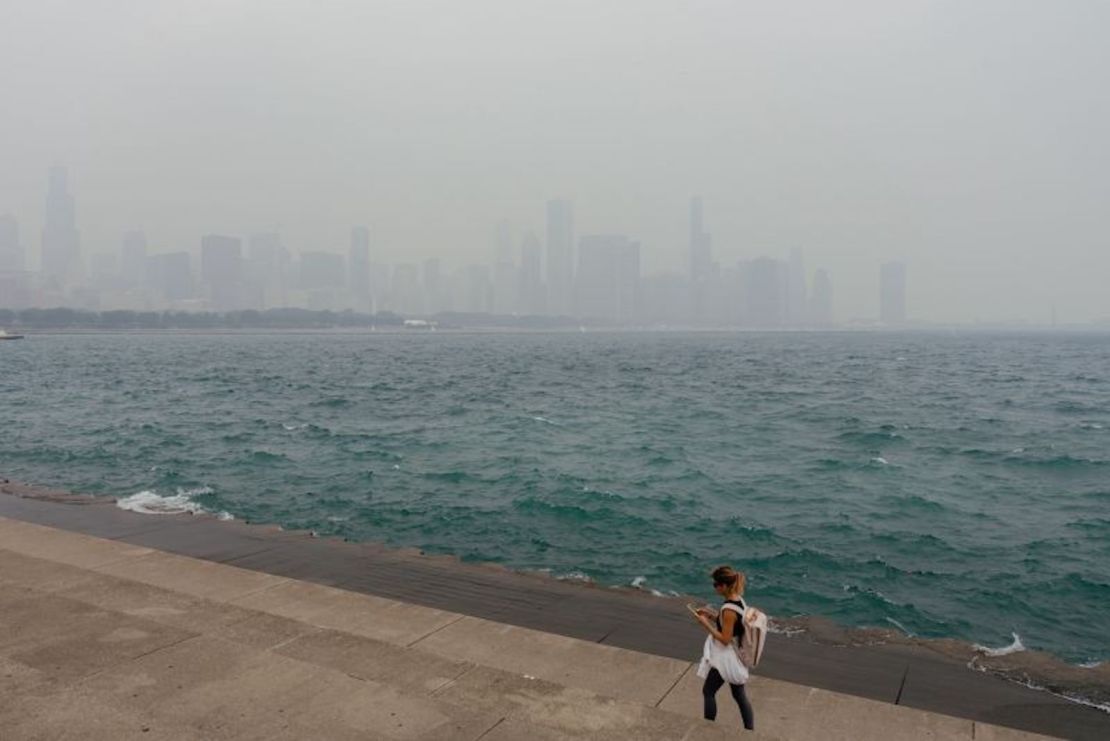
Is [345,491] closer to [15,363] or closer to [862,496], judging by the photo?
[862,496]

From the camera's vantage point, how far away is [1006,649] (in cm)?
1048

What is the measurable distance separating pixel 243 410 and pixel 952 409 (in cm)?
3512

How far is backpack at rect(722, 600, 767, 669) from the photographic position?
5281 millimetres

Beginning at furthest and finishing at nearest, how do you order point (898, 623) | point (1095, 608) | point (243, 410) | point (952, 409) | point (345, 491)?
point (952, 409) < point (243, 410) < point (345, 491) < point (1095, 608) < point (898, 623)

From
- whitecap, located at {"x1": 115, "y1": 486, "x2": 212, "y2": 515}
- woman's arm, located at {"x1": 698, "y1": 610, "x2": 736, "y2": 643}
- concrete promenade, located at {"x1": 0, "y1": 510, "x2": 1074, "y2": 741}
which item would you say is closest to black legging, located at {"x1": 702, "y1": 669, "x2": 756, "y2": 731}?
concrete promenade, located at {"x1": 0, "y1": 510, "x2": 1074, "y2": 741}

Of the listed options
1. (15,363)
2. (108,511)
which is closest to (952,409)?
(108,511)

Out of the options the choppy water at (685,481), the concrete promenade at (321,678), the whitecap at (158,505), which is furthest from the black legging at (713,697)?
the whitecap at (158,505)

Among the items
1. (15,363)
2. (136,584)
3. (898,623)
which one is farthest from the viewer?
(15,363)

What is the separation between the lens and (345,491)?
2064 cm

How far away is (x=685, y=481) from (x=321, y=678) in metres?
17.9

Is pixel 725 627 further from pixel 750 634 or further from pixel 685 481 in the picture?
pixel 685 481

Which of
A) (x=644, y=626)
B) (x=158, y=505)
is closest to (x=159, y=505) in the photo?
(x=158, y=505)

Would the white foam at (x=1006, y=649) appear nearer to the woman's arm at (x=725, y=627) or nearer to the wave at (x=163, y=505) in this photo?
the woman's arm at (x=725, y=627)

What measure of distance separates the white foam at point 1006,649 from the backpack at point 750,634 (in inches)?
212
